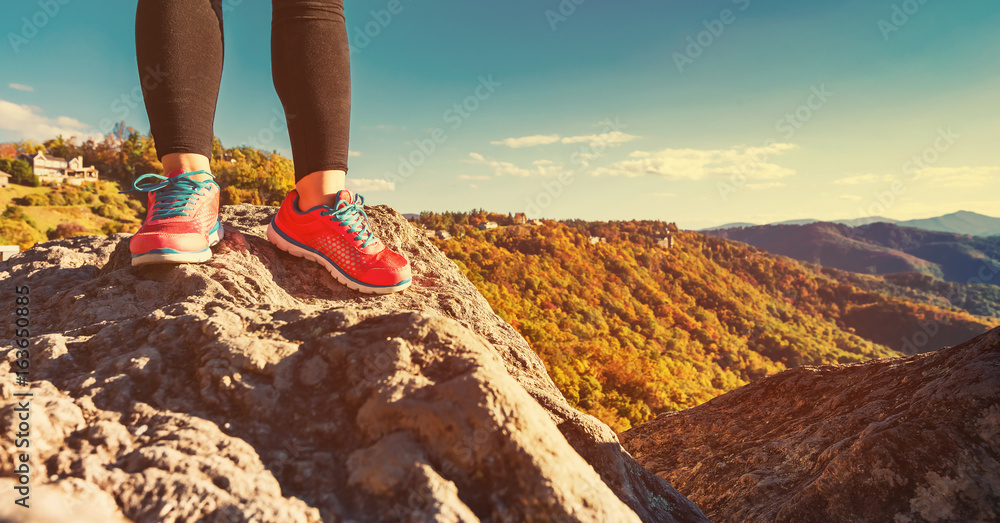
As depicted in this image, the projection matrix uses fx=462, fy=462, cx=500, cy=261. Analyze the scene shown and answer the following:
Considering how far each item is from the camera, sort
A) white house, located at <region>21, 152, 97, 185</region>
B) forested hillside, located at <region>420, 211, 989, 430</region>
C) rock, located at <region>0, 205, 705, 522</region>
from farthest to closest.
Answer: white house, located at <region>21, 152, 97, 185</region>, forested hillside, located at <region>420, 211, 989, 430</region>, rock, located at <region>0, 205, 705, 522</region>

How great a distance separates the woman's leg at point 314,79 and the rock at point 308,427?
35.9 inches

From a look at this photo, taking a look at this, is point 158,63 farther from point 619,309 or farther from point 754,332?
point 754,332

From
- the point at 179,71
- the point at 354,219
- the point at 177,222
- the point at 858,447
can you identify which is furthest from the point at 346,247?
the point at 858,447

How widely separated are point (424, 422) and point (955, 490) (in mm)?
1386

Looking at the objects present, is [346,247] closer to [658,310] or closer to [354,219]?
[354,219]

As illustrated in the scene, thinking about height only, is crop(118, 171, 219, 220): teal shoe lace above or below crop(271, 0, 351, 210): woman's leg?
below

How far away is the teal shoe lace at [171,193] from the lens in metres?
1.92

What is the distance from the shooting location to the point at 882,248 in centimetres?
12912

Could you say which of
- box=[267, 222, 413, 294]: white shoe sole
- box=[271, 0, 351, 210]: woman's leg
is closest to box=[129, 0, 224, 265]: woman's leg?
box=[271, 0, 351, 210]: woman's leg

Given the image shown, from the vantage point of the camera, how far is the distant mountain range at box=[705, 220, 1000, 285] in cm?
11512

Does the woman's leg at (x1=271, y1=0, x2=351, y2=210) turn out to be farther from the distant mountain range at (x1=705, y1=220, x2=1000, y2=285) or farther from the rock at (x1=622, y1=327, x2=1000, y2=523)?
the distant mountain range at (x1=705, y1=220, x2=1000, y2=285)

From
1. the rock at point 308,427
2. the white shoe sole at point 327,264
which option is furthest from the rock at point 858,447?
the white shoe sole at point 327,264

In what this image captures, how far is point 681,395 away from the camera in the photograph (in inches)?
1091

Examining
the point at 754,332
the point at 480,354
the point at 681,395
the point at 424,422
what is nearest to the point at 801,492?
the point at 480,354
